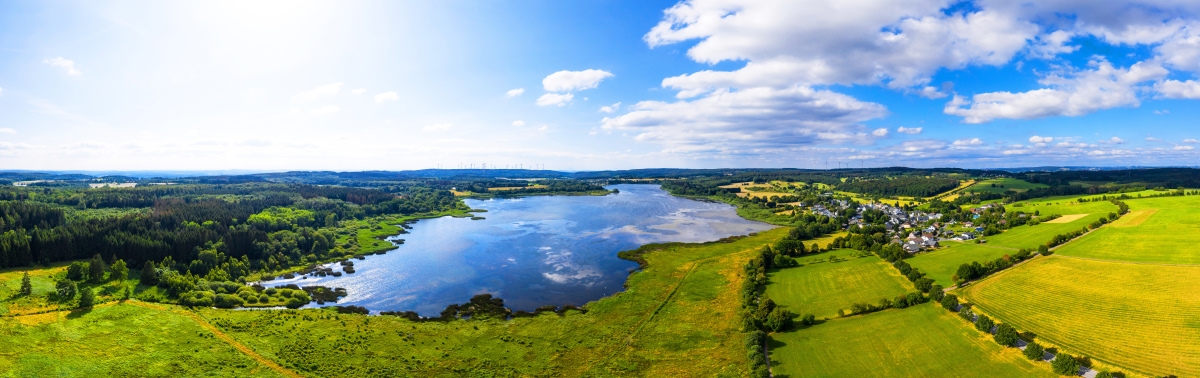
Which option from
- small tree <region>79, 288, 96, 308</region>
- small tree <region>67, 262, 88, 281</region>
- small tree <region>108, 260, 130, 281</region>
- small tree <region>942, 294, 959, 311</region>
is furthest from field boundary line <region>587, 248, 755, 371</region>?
small tree <region>67, 262, 88, 281</region>

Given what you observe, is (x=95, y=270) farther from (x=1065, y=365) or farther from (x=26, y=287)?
(x=1065, y=365)

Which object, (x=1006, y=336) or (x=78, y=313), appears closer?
(x=1006, y=336)

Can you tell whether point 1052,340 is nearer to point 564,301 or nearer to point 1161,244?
point 1161,244

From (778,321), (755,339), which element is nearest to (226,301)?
(755,339)

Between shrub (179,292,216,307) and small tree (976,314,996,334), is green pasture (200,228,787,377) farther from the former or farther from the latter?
small tree (976,314,996,334)

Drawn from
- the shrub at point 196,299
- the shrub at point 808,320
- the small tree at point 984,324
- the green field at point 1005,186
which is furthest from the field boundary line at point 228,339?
the green field at point 1005,186

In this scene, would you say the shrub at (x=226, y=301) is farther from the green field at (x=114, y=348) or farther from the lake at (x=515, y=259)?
the lake at (x=515, y=259)

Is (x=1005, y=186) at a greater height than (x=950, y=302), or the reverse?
(x=1005, y=186)

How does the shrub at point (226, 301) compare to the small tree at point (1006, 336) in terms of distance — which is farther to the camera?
the shrub at point (226, 301)
